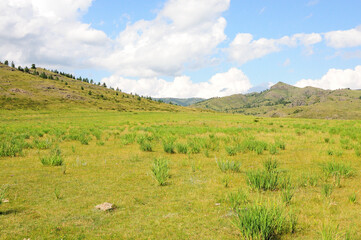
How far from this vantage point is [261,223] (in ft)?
15.8

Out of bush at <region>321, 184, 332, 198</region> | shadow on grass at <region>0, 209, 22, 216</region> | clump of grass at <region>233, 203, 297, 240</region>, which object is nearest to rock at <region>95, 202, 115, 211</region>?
shadow on grass at <region>0, 209, 22, 216</region>

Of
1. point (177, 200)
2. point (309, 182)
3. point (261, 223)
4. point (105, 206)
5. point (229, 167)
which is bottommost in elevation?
point (309, 182)

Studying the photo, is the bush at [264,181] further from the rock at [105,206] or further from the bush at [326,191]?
the rock at [105,206]

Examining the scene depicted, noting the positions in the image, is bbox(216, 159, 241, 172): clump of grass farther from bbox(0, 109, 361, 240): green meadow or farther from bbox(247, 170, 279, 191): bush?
bbox(247, 170, 279, 191): bush

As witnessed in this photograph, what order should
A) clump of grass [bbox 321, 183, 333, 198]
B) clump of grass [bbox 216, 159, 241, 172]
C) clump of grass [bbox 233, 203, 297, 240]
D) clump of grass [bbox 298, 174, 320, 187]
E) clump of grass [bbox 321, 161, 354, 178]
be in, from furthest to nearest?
clump of grass [bbox 216, 159, 241, 172] → clump of grass [bbox 321, 161, 354, 178] → clump of grass [bbox 298, 174, 320, 187] → clump of grass [bbox 321, 183, 333, 198] → clump of grass [bbox 233, 203, 297, 240]

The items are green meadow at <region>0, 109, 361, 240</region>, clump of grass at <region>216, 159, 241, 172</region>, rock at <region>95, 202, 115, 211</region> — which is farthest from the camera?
clump of grass at <region>216, 159, 241, 172</region>

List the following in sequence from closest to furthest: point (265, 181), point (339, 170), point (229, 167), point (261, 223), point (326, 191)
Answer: point (261, 223) < point (326, 191) < point (265, 181) < point (339, 170) < point (229, 167)

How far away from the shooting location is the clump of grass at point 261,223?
16.1ft

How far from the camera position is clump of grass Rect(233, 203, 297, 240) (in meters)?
4.90

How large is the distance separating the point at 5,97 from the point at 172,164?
116654 millimetres

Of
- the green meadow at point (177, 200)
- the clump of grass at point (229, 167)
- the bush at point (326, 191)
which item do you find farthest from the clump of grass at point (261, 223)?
the clump of grass at point (229, 167)

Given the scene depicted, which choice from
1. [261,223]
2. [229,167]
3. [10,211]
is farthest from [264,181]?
[10,211]

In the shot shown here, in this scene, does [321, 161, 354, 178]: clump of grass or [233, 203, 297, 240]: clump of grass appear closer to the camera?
[233, 203, 297, 240]: clump of grass

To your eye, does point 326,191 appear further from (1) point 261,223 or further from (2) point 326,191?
(1) point 261,223
